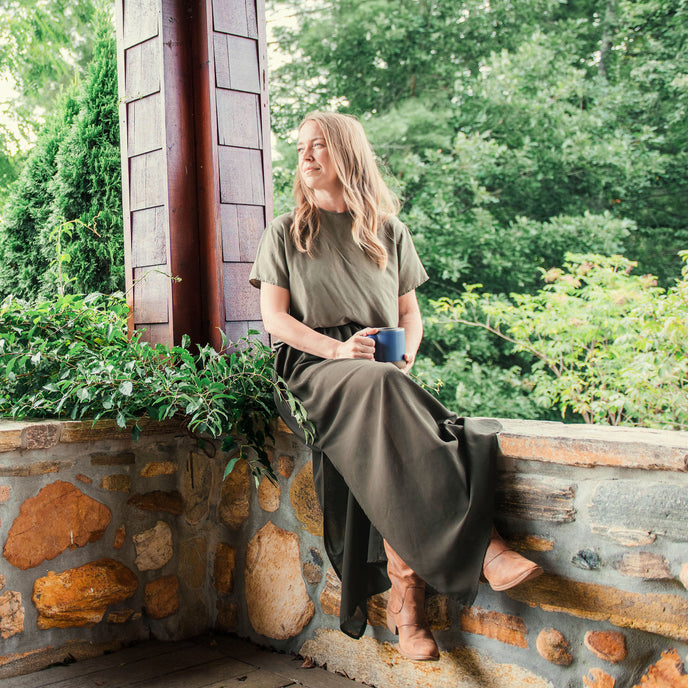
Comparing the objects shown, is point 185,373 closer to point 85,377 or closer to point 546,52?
point 85,377

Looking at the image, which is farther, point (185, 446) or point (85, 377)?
point (185, 446)

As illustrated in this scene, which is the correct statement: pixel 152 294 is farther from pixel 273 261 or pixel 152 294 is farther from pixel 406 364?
pixel 406 364

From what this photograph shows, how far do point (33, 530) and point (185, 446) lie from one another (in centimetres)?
50

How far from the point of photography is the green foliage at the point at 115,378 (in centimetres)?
196

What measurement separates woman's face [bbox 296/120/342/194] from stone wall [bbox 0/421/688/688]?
0.71m

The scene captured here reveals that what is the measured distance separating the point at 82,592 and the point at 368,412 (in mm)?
1023

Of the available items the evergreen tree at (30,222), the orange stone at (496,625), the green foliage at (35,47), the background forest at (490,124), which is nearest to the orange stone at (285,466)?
the orange stone at (496,625)

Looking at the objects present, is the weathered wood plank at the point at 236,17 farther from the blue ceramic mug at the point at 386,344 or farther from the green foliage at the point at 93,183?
the blue ceramic mug at the point at 386,344

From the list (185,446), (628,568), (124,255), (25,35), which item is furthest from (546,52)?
(628,568)

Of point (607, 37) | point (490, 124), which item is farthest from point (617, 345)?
point (607, 37)

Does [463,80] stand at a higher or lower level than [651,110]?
higher

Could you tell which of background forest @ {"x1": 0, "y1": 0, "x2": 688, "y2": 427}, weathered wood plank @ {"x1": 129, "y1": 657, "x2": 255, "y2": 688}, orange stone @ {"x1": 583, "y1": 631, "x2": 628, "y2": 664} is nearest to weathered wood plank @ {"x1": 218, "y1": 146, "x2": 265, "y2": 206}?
weathered wood plank @ {"x1": 129, "y1": 657, "x2": 255, "y2": 688}

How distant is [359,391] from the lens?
1637 millimetres

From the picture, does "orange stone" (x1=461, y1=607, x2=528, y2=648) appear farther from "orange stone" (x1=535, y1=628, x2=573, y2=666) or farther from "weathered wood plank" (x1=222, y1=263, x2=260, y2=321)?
"weathered wood plank" (x1=222, y1=263, x2=260, y2=321)
